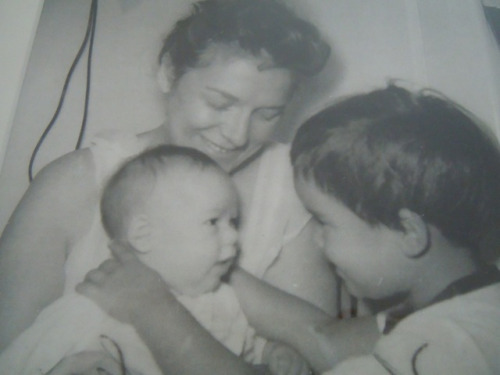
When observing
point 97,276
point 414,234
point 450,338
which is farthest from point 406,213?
point 97,276

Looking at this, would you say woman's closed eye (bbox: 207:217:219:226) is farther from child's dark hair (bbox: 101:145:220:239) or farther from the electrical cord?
the electrical cord

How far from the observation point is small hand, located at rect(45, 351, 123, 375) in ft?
1.66

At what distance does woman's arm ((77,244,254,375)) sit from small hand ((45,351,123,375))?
38mm

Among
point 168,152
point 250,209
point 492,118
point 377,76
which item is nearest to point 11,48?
point 168,152

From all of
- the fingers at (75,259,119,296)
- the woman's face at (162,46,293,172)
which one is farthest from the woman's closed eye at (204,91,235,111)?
the fingers at (75,259,119,296)

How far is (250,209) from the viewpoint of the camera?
601mm

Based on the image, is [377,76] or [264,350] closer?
[264,350]

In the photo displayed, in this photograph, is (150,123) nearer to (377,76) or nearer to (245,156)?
(245,156)

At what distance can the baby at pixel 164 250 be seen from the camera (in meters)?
0.52

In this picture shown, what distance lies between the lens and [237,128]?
1.96ft

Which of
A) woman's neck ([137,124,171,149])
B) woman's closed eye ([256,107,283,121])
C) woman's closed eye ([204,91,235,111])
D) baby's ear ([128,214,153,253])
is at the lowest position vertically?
baby's ear ([128,214,153,253])

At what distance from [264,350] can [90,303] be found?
0.62ft

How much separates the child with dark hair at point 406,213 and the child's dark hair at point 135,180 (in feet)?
0.44

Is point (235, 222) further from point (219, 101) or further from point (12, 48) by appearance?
point (12, 48)
